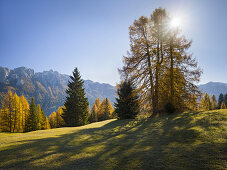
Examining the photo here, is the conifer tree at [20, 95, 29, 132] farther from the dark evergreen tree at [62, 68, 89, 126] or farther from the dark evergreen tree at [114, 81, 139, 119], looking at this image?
the dark evergreen tree at [114, 81, 139, 119]

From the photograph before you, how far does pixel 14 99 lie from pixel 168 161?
1436 inches

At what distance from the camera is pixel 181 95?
1384cm

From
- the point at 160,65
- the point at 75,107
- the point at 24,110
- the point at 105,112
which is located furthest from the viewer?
the point at 105,112

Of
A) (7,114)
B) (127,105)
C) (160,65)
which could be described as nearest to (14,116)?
(7,114)

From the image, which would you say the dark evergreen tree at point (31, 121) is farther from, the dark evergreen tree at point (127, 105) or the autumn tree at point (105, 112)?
the dark evergreen tree at point (127, 105)

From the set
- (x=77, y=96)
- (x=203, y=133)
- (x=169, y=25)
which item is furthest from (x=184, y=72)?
(x=77, y=96)

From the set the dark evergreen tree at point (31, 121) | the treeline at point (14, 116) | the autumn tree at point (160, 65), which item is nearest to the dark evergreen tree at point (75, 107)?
the dark evergreen tree at point (31, 121)

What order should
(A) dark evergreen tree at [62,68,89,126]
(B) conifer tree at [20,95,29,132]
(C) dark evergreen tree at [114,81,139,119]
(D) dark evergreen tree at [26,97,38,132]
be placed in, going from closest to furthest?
(C) dark evergreen tree at [114,81,139,119] < (A) dark evergreen tree at [62,68,89,126] < (B) conifer tree at [20,95,29,132] < (D) dark evergreen tree at [26,97,38,132]

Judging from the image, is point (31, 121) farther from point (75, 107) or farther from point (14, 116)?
point (75, 107)

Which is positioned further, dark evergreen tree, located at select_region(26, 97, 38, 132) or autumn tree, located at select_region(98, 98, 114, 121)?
autumn tree, located at select_region(98, 98, 114, 121)

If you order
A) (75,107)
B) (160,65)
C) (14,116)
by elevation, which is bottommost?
(14,116)

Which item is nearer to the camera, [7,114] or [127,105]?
[127,105]

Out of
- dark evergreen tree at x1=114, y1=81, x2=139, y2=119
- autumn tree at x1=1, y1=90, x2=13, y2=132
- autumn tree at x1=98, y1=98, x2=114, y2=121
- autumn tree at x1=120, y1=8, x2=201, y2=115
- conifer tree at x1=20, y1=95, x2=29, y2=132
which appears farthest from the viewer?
autumn tree at x1=98, y1=98, x2=114, y2=121

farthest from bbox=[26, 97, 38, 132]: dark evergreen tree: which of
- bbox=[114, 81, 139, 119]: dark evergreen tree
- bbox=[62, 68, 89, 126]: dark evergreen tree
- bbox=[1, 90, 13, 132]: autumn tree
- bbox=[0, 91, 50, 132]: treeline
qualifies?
bbox=[114, 81, 139, 119]: dark evergreen tree
